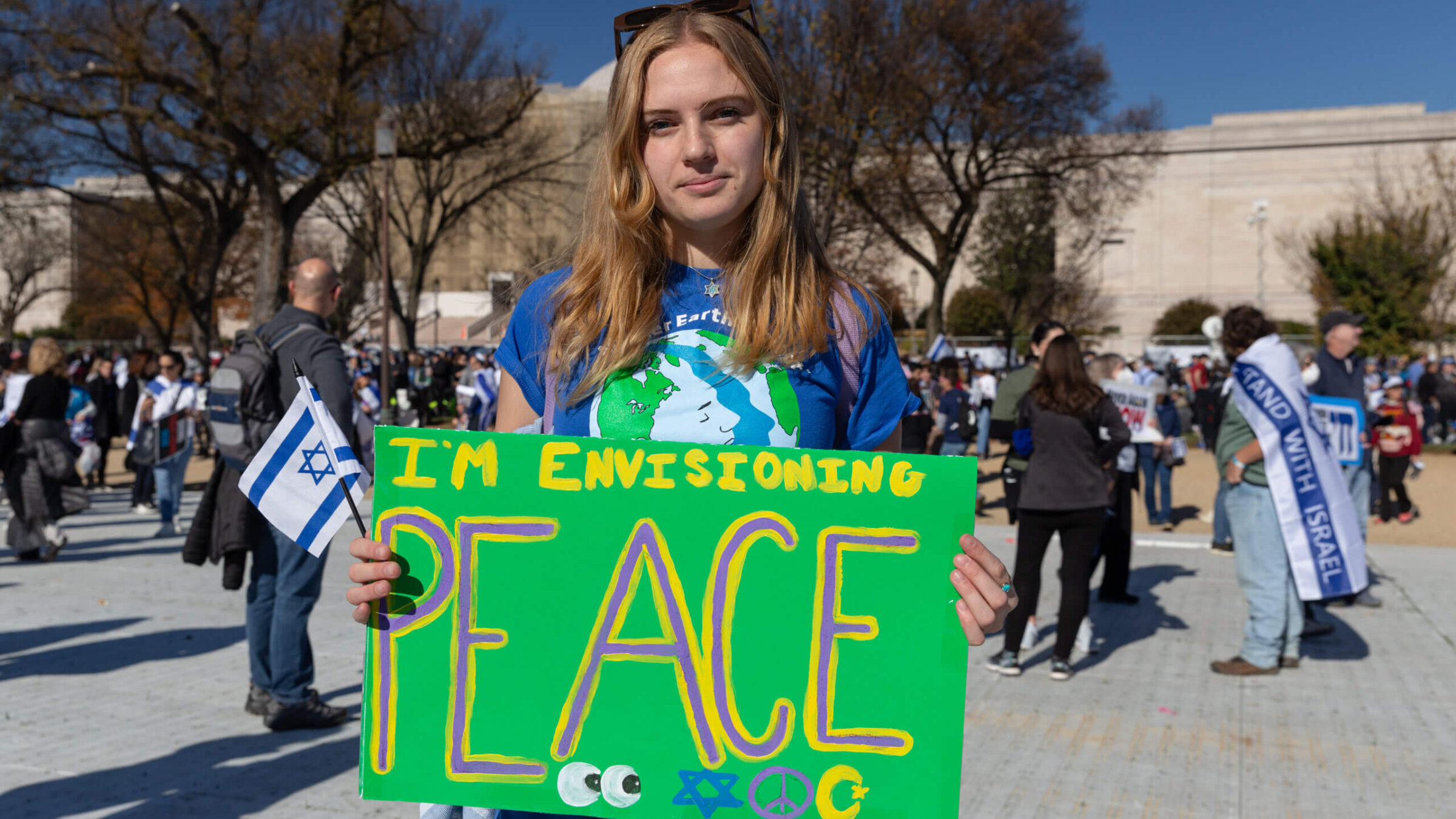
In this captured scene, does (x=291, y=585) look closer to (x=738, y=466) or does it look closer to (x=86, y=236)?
(x=738, y=466)

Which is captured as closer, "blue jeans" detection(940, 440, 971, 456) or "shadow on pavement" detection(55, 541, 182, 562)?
"shadow on pavement" detection(55, 541, 182, 562)

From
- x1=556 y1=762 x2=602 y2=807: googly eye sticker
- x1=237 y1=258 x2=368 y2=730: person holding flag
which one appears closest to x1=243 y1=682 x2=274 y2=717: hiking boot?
x1=237 y1=258 x2=368 y2=730: person holding flag

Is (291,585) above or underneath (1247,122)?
underneath

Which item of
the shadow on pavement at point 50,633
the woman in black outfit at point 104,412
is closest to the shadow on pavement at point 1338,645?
the shadow on pavement at point 50,633

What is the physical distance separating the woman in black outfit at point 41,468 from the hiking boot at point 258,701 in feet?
16.4

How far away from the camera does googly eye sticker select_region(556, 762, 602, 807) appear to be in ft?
5.33

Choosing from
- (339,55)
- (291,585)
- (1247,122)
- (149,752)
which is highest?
(1247,122)

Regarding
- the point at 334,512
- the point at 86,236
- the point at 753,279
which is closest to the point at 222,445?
the point at 334,512

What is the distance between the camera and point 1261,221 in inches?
2486

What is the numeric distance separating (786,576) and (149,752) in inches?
161

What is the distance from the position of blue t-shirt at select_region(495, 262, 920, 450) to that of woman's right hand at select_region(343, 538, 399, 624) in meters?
0.34

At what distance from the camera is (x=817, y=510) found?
164 cm

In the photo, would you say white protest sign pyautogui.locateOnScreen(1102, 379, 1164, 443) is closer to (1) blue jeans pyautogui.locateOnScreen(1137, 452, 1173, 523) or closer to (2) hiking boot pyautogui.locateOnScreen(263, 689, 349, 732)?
(1) blue jeans pyautogui.locateOnScreen(1137, 452, 1173, 523)

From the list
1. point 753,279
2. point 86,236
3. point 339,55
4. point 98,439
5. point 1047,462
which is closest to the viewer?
point 753,279
